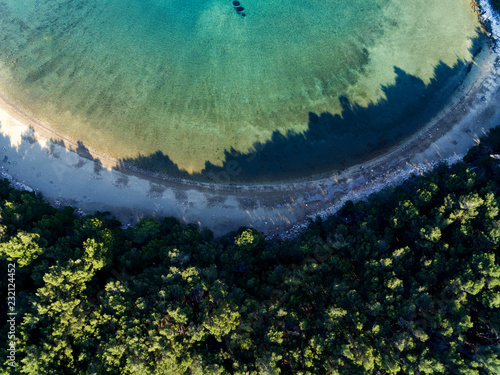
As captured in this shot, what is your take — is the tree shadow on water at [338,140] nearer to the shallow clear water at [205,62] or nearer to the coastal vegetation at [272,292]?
the shallow clear water at [205,62]

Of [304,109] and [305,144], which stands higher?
[304,109]

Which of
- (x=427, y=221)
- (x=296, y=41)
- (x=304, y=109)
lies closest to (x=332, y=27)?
(x=296, y=41)

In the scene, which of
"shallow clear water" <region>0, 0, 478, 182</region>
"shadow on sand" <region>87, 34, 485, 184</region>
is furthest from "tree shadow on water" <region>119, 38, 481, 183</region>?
"shallow clear water" <region>0, 0, 478, 182</region>

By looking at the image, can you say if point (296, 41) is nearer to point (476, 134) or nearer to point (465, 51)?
point (465, 51)

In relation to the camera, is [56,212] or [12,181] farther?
[12,181]

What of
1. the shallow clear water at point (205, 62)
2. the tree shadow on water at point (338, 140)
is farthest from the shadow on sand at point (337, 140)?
the shallow clear water at point (205, 62)

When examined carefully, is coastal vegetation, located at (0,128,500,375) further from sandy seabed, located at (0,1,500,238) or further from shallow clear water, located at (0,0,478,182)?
shallow clear water, located at (0,0,478,182)

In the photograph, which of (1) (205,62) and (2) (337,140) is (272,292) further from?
(1) (205,62)
